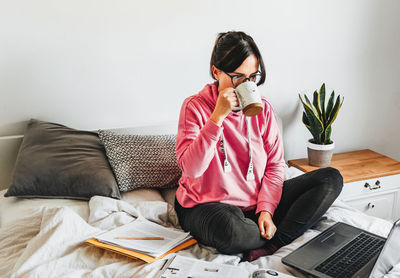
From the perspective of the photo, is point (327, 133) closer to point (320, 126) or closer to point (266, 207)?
point (320, 126)

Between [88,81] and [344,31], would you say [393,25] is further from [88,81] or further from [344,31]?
[88,81]

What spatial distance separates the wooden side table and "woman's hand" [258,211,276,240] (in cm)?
84

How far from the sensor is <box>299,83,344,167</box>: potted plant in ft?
7.43

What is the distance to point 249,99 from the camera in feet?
4.32

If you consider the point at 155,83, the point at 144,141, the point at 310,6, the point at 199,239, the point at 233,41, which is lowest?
the point at 199,239

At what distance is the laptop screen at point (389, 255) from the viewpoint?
103cm

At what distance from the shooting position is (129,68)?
2129mm

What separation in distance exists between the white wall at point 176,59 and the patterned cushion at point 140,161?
0.29 metres

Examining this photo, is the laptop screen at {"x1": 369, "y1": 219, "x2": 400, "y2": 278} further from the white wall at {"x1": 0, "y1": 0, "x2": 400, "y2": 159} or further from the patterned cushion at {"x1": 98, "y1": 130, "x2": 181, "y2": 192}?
the white wall at {"x1": 0, "y1": 0, "x2": 400, "y2": 159}

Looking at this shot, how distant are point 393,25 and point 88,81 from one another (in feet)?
6.31

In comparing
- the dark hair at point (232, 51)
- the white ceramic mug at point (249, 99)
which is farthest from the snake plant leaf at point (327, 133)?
the white ceramic mug at point (249, 99)

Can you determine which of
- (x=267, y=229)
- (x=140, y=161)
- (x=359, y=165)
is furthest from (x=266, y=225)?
(x=359, y=165)

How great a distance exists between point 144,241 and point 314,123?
1.31m

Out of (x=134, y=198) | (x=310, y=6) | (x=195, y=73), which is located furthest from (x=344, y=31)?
(x=134, y=198)
